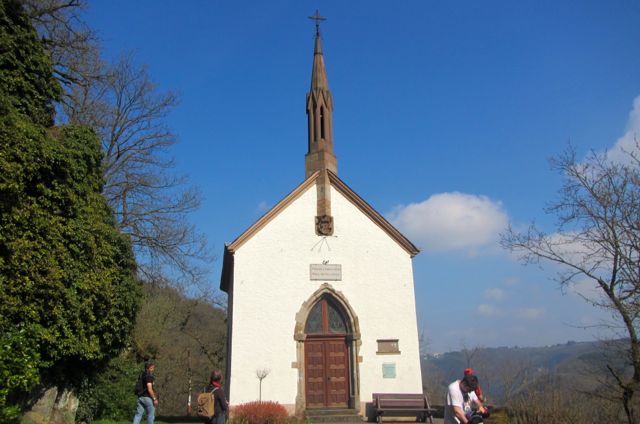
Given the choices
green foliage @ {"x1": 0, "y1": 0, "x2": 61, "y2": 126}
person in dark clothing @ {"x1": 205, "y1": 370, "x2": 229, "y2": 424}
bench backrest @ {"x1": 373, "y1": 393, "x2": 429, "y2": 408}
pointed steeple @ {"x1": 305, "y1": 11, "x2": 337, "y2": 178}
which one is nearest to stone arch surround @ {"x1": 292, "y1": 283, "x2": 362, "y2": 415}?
bench backrest @ {"x1": 373, "y1": 393, "x2": 429, "y2": 408}

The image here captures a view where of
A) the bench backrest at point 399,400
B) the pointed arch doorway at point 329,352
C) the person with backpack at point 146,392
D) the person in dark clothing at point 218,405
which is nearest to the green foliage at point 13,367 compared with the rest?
the person with backpack at point 146,392

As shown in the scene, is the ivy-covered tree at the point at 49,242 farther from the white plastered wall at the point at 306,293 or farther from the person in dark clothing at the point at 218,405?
the white plastered wall at the point at 306,293

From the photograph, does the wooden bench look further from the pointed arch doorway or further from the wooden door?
the wooden door

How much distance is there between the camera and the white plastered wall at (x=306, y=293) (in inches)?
700

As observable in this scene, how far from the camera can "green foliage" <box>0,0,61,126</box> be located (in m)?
13.1

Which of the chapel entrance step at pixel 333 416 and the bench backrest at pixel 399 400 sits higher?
the bench backrest at pixel 399 400

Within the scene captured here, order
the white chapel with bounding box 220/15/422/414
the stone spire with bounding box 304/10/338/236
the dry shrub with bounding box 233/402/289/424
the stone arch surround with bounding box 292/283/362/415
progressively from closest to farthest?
the dry shrub with bounding box 233/402/289/424, the stone arch surround with bounding box 292/283/362/415, the white chapel with bounding box 220/15/422/414, the stone spire with bounding box 304/10/338/236

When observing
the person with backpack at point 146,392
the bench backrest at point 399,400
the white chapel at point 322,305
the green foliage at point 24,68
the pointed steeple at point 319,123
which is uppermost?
the pointed steeple at point 319,123

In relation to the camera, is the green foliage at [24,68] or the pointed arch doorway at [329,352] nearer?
the green foliage at [24,68]

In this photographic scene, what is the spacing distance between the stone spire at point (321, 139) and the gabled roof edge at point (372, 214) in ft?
1.22

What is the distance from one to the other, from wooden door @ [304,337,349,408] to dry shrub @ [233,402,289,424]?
2.33 m

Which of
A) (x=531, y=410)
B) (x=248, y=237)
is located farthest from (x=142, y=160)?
(x=531, y=410)

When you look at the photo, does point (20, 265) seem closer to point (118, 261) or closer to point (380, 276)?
point (118, 261)

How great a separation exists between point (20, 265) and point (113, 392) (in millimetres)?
9101
